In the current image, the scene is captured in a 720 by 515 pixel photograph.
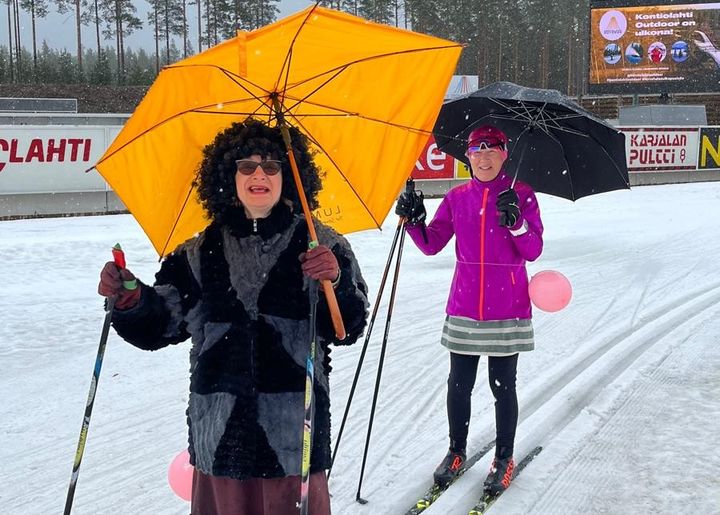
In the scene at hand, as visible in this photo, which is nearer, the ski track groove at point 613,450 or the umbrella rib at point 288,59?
the umbrella rib at point 288,59

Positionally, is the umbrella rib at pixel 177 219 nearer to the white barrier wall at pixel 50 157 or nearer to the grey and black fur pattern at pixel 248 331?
the grey and black fur pattern at pixel 248 331

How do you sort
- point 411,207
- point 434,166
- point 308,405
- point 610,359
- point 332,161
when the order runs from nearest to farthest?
point 308,405
point 332,161
point 411,207
point 610,359
point 434,166

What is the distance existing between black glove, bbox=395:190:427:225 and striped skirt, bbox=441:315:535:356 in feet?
1.80

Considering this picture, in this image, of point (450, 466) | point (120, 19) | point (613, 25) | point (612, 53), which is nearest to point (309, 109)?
point (450, 466)

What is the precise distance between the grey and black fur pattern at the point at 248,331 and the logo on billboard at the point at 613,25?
2895 centimetres

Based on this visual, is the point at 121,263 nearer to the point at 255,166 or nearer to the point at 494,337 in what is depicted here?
the point at 255,166

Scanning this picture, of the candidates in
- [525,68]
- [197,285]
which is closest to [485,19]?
[525,68]

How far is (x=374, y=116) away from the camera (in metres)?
2.57

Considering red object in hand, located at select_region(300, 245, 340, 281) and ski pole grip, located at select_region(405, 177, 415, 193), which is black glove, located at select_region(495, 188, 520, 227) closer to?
A: ski pole grip, located at select_region(405, 177, 415, 193)

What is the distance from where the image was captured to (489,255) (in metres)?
3.61

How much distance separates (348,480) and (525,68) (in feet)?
202

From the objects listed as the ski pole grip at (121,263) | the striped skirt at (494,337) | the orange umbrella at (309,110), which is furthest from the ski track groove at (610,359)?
the ski pole grip at (121,263)

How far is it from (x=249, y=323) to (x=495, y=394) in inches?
73.1

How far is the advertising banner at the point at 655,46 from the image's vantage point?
91.6 ft
